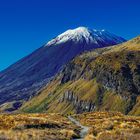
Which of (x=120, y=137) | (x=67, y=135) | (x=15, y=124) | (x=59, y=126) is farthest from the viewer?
(x=59, y=126)

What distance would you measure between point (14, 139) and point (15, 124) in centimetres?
1484

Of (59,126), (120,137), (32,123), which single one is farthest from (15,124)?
(120,137)

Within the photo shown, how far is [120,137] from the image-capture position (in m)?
51.0

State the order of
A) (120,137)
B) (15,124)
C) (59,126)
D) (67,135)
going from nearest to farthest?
(120,137)
(67,135)
(15,124)
(59,126)

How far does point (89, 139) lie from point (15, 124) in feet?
57.6

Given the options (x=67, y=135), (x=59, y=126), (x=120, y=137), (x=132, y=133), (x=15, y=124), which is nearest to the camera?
(x=120, y=137)

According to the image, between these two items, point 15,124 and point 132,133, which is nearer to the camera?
point 132,133

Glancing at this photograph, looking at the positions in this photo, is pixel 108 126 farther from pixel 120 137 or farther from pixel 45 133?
pixel 120 137

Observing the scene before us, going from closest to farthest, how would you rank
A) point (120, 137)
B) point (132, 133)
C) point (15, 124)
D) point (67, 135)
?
point (120, 137)
point (132, 133)
point (67, 135)
point (15, 124)

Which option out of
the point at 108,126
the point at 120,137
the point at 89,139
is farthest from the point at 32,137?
the point at 108,126

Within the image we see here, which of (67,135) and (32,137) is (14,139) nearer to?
(32,137)

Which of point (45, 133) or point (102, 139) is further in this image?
point (45, 133)

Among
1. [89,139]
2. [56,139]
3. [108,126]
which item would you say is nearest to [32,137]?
[56,139]

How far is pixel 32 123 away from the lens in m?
70.4
